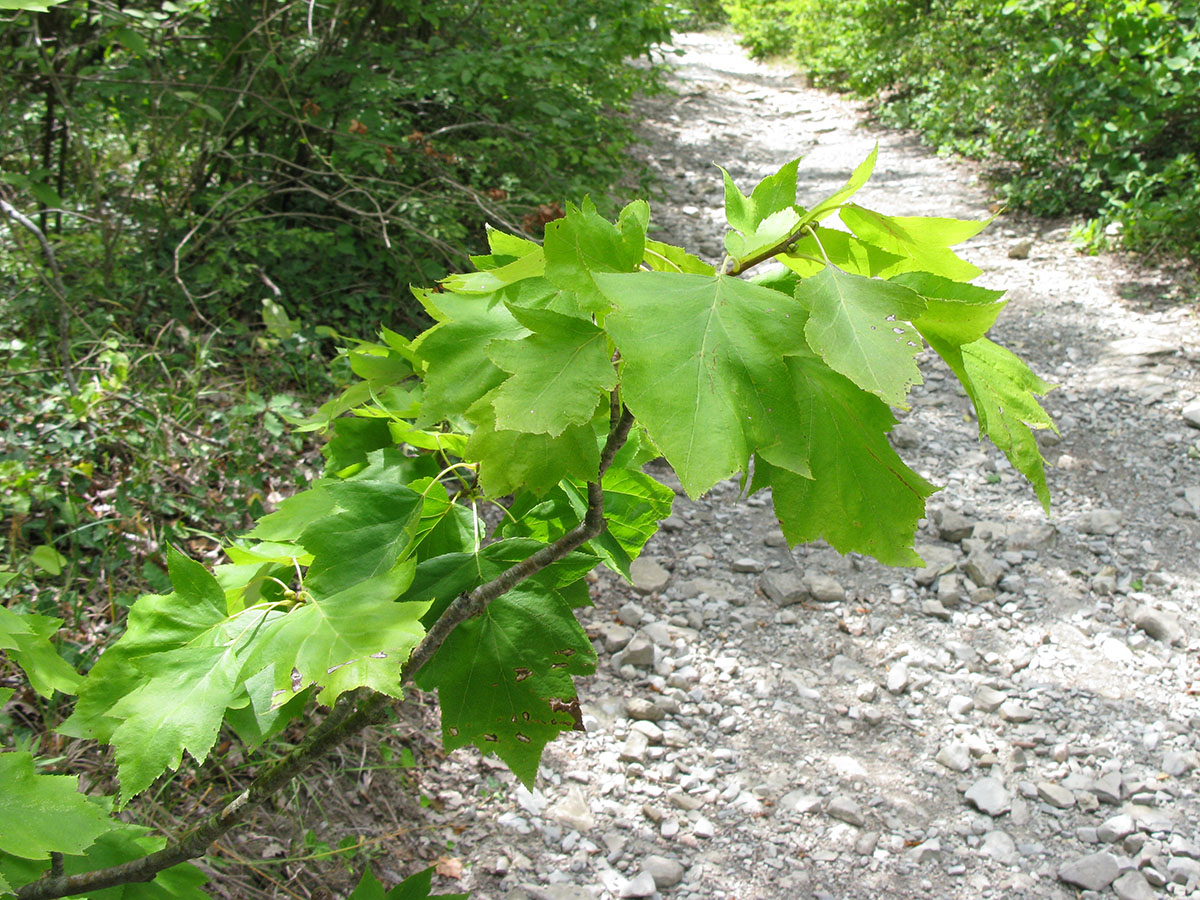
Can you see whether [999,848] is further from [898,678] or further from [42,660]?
[42,660]

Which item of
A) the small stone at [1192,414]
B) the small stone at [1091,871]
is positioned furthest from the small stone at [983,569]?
the small stone at [1192,414]

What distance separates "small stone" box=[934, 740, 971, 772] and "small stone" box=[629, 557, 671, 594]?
1153 mm

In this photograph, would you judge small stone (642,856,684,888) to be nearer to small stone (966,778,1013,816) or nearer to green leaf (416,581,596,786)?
small stone (966,778,1013,816)

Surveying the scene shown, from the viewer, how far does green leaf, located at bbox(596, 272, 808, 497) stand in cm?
→ 64

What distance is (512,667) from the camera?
959mm

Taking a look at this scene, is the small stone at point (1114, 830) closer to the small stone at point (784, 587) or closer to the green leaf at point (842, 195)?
the small stone at point (784, 587)

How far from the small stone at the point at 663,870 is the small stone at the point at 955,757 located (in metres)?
0.95

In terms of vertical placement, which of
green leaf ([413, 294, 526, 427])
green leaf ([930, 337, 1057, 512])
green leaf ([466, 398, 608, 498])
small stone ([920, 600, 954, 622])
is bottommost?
small stone ([920, 600, 954, 622])

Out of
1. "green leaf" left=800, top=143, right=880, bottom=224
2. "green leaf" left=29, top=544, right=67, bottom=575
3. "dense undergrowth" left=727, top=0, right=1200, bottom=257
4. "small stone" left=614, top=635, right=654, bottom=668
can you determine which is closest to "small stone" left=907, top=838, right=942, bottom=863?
"small stone" left=614, top=635, right=654, bottom=668

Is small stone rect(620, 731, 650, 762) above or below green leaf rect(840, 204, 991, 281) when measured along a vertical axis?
below

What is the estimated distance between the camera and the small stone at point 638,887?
2.22 m

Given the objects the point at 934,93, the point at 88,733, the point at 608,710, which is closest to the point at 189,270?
the point at 608,710

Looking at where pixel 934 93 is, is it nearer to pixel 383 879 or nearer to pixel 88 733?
pixel 383 879

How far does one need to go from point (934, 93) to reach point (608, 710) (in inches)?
333
